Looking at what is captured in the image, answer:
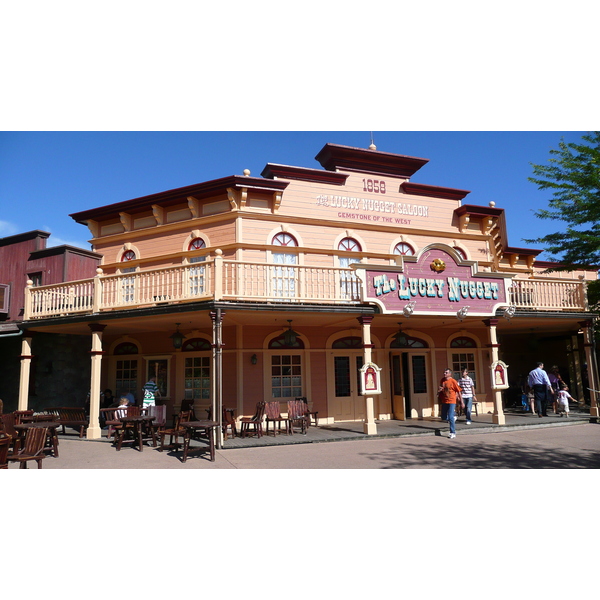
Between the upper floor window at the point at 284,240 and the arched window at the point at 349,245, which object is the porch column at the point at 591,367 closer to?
the arched window at the point at 349,245

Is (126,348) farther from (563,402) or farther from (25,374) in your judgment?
(563,402)

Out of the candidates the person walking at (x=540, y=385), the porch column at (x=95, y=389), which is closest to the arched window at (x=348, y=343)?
the person walking at (x=540, y=385)

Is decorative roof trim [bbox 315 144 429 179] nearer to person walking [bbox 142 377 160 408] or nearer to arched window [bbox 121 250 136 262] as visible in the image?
arched window [bbox 121 250 136 262]

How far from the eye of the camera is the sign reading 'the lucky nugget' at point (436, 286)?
12109 mm

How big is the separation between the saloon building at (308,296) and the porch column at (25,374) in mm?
37

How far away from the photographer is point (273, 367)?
13734 mm

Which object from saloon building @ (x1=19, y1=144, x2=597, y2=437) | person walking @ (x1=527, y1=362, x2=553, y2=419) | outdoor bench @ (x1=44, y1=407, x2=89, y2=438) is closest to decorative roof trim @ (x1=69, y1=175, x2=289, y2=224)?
saloon building @ (x1=19, y1=144, x2=597, y2=437)

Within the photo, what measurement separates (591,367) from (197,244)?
12.7 meters

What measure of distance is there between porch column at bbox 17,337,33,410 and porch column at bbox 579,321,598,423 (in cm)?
1617

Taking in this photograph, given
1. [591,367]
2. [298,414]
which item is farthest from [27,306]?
[591,367]

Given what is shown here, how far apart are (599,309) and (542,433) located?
20.5 ft

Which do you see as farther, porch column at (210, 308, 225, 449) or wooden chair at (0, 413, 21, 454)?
porch column at (210, 308, 225, 449)

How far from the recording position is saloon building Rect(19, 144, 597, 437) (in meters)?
11.7

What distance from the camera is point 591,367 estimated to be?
14117mm
